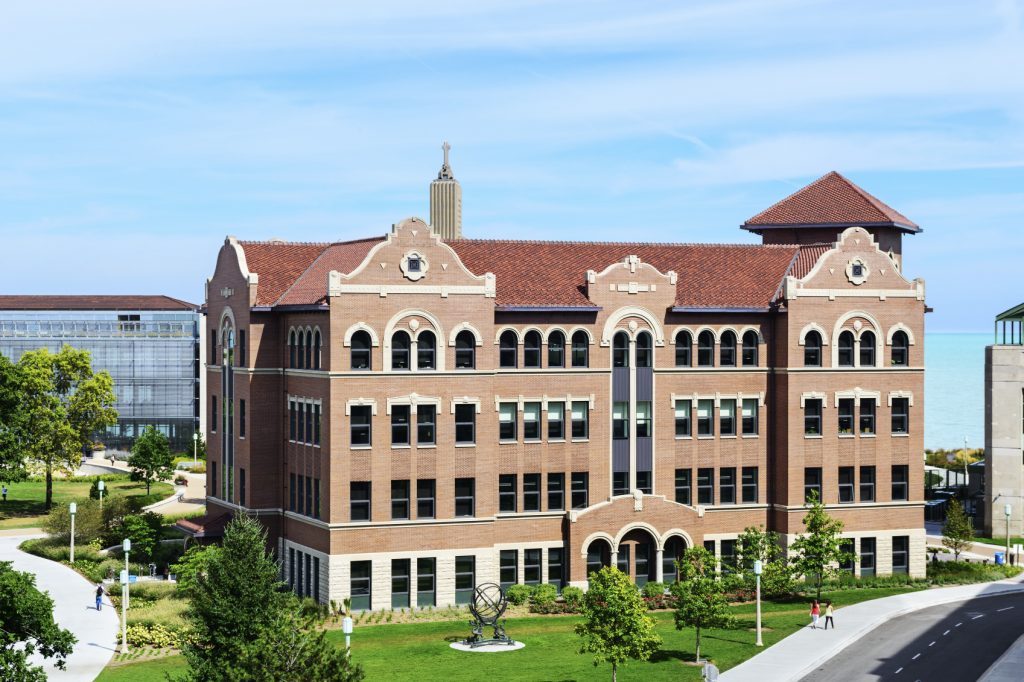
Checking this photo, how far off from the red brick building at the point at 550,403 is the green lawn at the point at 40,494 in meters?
25.8

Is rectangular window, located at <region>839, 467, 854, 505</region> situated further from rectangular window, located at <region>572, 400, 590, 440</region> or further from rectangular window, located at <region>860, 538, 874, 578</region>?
rectangular window, located at <region>572, 400, 590, 440</region>

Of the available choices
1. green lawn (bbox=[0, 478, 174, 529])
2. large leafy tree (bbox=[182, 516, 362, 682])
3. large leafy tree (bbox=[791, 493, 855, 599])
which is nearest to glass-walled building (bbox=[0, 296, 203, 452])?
green lawn (bbox=[0, 478, 174, 529])

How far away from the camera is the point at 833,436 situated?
64875 millimetres

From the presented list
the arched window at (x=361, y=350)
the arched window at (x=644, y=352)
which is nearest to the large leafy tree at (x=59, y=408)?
the arched window at (x=361, y=350)

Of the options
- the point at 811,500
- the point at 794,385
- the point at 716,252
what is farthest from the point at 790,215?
the point at 811,500

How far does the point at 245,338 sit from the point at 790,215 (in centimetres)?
2866

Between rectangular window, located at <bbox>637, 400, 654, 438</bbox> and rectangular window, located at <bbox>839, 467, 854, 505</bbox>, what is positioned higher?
rectangular window, located at <bbox>637, 400, 654, 438</bbox>

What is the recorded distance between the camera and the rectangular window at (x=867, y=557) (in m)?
65.4

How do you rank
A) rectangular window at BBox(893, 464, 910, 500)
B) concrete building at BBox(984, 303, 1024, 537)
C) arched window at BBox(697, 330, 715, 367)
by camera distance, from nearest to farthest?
arched window at BBox(697, 330, 715, 367), rectangular window at BBox(893, 464, 910, 500), concrete building at BBox(984, 303, 1024, 537)

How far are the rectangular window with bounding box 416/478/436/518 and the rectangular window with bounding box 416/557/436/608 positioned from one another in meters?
1.93

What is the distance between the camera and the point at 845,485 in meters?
65.2

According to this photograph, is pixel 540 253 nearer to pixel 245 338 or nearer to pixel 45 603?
pixel 245 338

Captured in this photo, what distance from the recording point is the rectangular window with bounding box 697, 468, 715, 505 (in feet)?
211

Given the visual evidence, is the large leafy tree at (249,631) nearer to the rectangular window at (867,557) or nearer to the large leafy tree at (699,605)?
the large leafy tree at (699,605)
